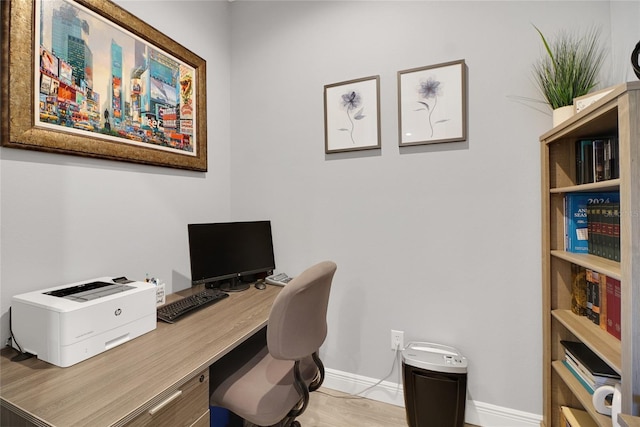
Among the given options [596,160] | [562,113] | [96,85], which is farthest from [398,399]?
[96,85]

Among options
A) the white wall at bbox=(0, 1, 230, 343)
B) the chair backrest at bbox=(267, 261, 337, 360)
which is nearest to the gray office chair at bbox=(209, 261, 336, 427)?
the chair backrest at bbox=(267, 261, 337, 360)

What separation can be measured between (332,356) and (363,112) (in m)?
1.70

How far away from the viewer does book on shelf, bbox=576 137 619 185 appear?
3.62 ft

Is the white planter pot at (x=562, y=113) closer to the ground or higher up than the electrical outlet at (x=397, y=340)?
higher up

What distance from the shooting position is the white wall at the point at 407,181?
154 centimetres

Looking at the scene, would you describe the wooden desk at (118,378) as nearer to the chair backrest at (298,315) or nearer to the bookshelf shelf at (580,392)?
the chair backrest at (298,315)

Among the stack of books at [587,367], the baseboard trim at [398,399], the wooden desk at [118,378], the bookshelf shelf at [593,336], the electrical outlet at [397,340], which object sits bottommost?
the baseboard trim at [398,399]

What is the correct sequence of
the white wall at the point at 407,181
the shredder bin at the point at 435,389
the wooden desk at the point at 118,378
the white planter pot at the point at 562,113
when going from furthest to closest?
the white wall at the point at 407,181
the shredder bin at the point at 435,389
the white planter pot at the point at 562,113
the wooden desk at the point at 118,378

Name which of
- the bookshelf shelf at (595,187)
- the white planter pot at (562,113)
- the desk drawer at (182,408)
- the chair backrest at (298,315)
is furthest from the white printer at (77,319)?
the white planter pot at (562,113)

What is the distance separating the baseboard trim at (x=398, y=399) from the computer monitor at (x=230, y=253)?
2.90 feet

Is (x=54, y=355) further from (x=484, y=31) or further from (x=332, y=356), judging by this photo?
(x=484, y=31)

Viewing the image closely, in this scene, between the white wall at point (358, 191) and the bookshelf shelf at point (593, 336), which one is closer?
the bookshelf shelf at point (593, 336)

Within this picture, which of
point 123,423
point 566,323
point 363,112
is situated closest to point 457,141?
point 363,112

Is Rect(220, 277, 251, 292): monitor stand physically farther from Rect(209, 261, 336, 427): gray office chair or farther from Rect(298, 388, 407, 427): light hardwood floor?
Rect(298, 388, 407, 427): light hardwood floor
